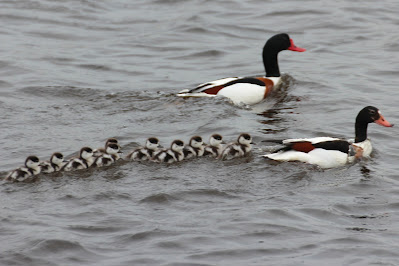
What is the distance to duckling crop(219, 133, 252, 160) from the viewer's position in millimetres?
9250

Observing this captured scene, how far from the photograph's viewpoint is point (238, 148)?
928 centimetres

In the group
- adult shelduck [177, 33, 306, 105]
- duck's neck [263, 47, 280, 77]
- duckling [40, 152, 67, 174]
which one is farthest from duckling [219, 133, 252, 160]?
duck's neck [263, 47, 280, 77]

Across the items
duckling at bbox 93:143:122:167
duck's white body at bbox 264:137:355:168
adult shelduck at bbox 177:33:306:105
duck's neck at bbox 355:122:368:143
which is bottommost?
duck's white body at bbox 264:137:355:168

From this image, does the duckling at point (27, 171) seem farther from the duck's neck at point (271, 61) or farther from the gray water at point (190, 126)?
the duck's neck at point (271, 61)

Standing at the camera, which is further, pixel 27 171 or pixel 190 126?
pixel 190 126

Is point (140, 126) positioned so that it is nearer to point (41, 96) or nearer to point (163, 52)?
point (41, 96)

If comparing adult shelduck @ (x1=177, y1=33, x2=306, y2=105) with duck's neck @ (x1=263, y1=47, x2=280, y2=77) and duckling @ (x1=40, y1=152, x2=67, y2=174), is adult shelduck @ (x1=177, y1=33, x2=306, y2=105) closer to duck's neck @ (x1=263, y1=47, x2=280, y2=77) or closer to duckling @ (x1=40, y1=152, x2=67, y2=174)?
duck's neck @ (x1=263, y1=47, x2=280, y2=77)

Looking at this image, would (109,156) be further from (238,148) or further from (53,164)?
(238,148)

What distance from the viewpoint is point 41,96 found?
12.3 meters

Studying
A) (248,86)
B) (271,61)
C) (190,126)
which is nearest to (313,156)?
(190,126)

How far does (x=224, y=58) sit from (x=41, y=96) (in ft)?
13.4

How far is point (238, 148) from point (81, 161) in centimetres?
176

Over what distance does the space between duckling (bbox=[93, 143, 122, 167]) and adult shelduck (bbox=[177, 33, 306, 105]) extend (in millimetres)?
3148

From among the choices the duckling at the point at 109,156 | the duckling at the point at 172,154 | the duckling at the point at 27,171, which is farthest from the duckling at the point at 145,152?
the duckling at the point at 27,171
